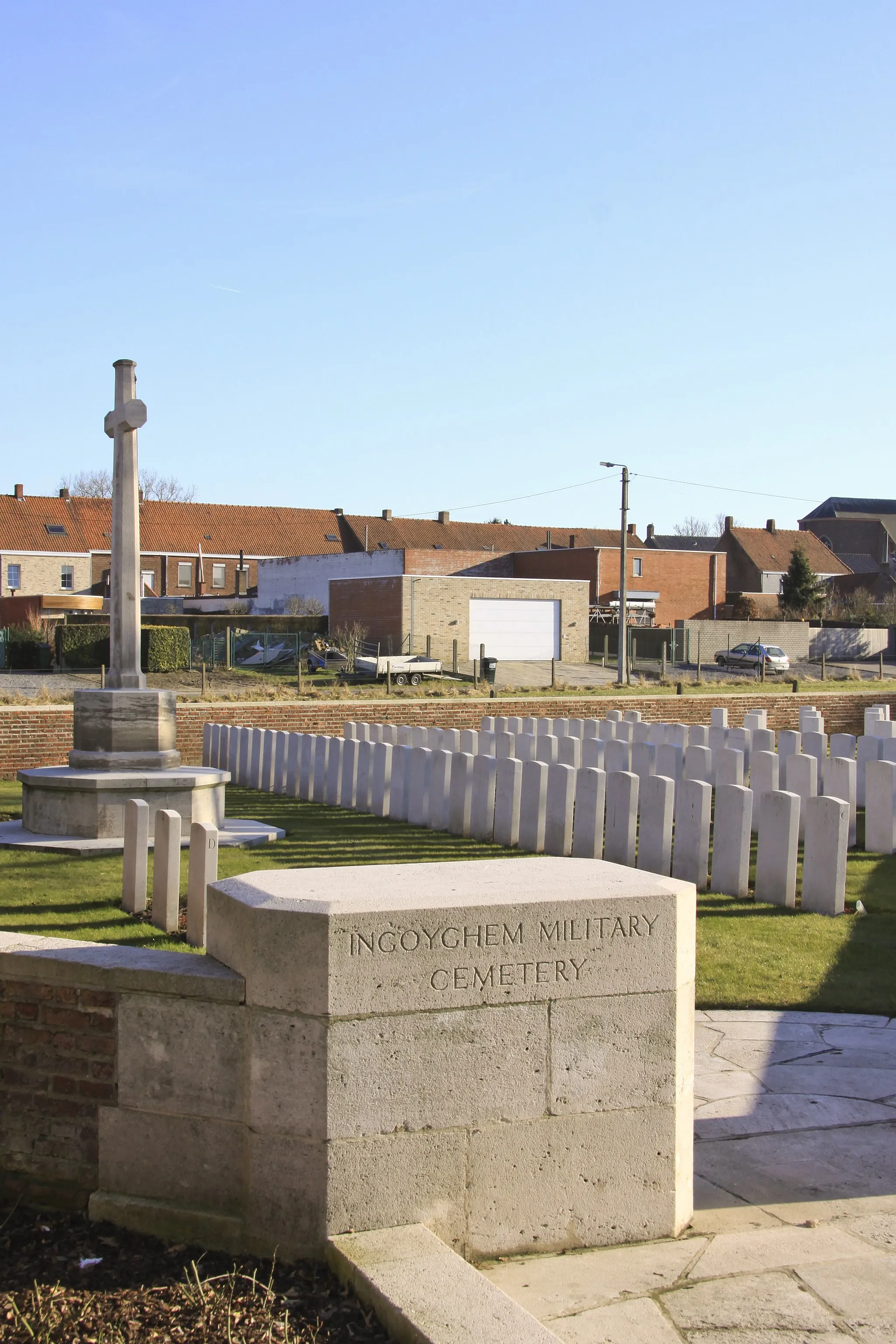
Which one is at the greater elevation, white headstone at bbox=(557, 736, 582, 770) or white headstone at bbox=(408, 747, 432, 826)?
white headstone at bbox=(557, 736, 582, 770)

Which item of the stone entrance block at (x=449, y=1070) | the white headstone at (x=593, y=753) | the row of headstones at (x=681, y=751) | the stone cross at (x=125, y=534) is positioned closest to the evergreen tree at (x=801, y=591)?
the row of headstones at (x=681, y=751)

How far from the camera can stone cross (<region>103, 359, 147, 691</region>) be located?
10.3 m

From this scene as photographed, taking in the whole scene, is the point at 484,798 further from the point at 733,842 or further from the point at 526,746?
the point at 733,842

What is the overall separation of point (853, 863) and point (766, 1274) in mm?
7108

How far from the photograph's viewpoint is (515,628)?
44.1 meters

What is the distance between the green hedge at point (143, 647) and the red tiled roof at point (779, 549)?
4469 centimetres

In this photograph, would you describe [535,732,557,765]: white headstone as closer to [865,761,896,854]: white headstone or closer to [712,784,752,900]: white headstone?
[865,761,896,854]: white headstone

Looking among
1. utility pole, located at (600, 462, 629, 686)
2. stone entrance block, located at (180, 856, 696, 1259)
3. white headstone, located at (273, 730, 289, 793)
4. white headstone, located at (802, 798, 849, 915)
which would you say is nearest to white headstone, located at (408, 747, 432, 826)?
white headstone, located at (273, 730, 289, 793)

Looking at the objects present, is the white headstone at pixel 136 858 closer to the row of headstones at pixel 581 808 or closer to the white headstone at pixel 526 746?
the row of headstones at pixel 581 808

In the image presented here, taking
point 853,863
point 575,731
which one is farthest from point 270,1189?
point 575,731

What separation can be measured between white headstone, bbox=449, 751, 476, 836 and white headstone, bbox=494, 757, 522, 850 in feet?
1.39

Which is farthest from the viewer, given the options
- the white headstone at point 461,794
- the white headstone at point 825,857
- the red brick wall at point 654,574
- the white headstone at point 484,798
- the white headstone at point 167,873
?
the red brick wall at point 654,574

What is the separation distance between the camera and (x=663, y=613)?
181ft

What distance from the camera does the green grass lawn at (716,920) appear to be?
6.18m
